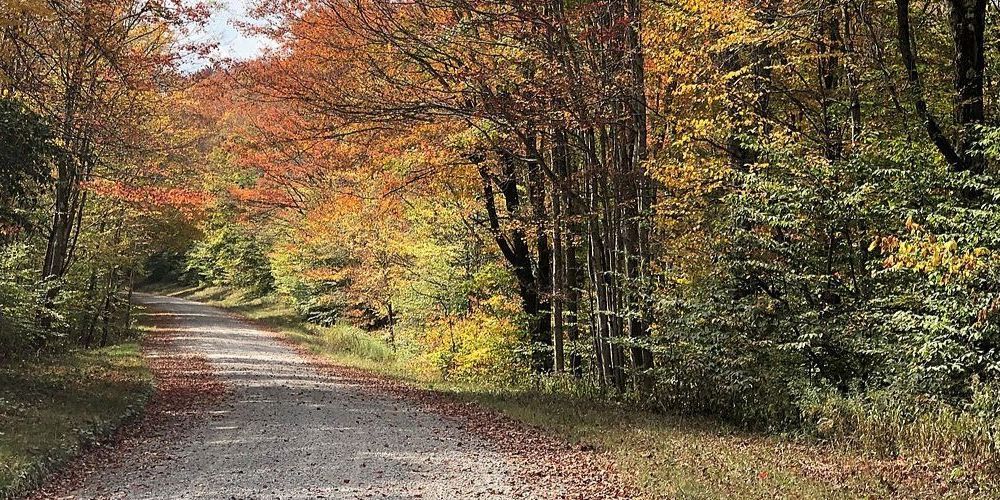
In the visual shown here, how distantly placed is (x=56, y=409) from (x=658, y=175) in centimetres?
851

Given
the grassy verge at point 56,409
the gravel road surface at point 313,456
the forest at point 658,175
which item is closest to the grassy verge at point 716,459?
the forest at point 658,175

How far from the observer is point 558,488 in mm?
6816

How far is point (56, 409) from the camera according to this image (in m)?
9.52

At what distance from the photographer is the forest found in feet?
26.2

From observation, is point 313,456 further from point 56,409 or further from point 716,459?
point 716,459

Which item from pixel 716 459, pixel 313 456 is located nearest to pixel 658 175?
pixel 716 459

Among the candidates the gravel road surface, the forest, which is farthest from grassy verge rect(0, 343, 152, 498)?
the forest

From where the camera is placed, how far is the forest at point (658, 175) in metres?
8.00

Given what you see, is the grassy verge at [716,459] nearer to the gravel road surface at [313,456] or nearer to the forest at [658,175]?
the forest at [658,175]

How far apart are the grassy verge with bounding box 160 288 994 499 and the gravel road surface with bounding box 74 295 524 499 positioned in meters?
1.19

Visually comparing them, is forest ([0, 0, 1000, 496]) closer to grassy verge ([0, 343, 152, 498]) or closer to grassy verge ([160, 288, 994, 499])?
grassy verge ([160, 288, 994, 499])

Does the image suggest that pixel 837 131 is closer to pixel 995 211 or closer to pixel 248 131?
pixel 995 211

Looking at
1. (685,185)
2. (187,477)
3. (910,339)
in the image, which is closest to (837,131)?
(685,185)

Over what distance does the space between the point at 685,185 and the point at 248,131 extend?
21.4m
